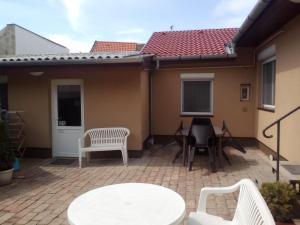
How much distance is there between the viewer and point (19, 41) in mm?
18344

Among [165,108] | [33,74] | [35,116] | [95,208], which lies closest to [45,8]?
[33,74]

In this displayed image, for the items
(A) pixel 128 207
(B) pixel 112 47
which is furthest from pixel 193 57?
(B) pixel 112 47

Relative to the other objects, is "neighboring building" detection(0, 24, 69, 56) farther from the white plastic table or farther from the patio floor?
the white plastic table

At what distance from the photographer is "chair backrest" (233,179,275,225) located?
2.05 meters

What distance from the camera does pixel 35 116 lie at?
342 inches

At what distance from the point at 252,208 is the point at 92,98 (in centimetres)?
659

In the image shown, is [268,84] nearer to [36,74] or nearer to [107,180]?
[107,180]

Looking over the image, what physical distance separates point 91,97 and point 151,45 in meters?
5.14

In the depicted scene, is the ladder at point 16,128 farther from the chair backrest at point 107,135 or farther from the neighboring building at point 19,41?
the neighboring building at point 19,41

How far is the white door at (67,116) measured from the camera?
336 inches

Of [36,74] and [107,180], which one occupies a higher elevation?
[36,74]

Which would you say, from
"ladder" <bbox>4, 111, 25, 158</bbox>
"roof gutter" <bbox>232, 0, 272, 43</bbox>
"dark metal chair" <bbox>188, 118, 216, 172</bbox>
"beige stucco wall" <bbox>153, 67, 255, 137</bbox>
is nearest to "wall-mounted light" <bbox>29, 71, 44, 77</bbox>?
"ladder" <bbox>4, 111, 25, 158</bbox>

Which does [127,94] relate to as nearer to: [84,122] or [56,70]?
[84,122]

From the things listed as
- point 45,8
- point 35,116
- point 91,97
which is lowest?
point 35,116
